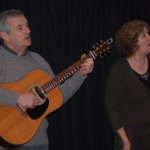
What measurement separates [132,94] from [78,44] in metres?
1.18

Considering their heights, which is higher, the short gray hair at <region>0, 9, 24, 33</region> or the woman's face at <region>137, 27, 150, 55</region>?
the short gray hair at <region>0, 9, 24, 33</region>

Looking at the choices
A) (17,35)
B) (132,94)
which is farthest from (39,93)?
(132,94)

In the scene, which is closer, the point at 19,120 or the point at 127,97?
the point at 19,120

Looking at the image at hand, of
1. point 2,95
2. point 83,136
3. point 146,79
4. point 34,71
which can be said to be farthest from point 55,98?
point 83,136

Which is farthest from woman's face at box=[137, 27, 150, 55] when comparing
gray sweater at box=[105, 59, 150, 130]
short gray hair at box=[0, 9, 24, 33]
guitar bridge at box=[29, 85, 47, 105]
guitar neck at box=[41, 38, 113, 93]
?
short gray hair at box=[0, 9, 24, 33]

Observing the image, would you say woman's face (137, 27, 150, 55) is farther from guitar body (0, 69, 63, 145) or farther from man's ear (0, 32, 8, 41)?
man's ear (0, 32, 8, 41)

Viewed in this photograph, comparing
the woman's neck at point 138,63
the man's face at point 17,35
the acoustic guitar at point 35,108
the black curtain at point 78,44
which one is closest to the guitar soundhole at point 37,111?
the acoustic guitar at point 35,108

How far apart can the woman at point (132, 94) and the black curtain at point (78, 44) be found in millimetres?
956

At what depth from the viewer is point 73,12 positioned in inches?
133

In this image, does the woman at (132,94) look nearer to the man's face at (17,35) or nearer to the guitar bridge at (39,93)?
the guitar bridge at (39,93)

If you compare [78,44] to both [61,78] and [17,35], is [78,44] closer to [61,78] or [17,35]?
[61,78]

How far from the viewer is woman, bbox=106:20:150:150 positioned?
243cm

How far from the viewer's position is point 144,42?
8.14ft

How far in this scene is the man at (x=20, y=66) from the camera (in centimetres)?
220
